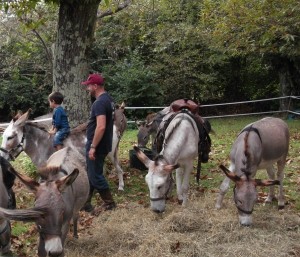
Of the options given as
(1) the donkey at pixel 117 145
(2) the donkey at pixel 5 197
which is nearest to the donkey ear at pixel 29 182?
(2) the donkey at pixel 5 197

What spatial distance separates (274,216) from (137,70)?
1294 centimetres

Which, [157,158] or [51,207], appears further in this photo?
[157,158]

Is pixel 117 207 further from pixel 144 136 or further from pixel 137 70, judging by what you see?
pixel 137 70

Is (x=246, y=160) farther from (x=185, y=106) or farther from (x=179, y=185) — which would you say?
(x=185, y=106)

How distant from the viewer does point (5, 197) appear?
4344 mm

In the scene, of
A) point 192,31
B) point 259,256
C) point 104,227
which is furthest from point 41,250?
point 192,31

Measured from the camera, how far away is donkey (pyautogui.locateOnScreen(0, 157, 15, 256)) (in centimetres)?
431

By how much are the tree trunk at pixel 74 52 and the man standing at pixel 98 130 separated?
5.71 feet

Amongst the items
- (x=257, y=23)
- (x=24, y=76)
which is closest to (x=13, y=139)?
(x=257, y=23)

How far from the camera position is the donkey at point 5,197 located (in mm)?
4312

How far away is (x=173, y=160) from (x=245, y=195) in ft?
4.41

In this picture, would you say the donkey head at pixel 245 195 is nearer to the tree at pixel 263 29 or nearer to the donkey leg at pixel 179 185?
the donkey leg at pixel 179 185

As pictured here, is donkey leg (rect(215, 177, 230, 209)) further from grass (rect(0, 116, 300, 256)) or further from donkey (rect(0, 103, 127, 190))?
donkey (rect(0, 103, 127, 190))

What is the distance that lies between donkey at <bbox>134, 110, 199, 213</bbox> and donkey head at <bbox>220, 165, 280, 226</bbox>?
2.79 feet
